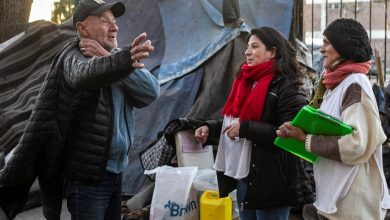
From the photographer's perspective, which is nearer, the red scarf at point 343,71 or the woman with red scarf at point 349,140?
the woman with red scarf at point 349,140

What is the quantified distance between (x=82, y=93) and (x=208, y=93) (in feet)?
9.06

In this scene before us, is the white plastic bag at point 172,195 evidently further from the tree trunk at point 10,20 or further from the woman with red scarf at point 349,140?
the tree trunk at point 10,20

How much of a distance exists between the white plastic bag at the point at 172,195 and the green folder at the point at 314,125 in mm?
1484

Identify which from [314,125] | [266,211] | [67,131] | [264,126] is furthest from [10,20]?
[314,125]

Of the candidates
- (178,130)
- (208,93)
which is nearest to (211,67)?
(208,93)

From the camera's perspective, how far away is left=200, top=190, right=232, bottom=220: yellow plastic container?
13.0ft

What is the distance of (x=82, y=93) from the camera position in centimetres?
274

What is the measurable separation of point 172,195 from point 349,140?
6.11 ft

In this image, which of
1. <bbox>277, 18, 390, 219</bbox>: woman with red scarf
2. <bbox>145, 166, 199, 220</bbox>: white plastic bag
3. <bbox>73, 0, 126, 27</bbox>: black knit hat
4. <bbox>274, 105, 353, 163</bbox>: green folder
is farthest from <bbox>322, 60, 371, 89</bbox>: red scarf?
<bbox>145, 166, 199, 220</bbox>: white plastic bag

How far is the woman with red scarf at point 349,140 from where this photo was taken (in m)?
2.51

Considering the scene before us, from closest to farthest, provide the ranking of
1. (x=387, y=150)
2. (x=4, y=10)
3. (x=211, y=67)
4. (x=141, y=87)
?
(x=141, y=87)
(x=387, y=150)
(x=211, y=67)
(x=4, y=10)

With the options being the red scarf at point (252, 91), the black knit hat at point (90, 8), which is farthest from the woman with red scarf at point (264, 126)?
the black knit hat at point (90, 8)

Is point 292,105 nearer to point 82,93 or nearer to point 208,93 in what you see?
point 82,93

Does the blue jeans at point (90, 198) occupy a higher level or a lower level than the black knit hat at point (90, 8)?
lower
